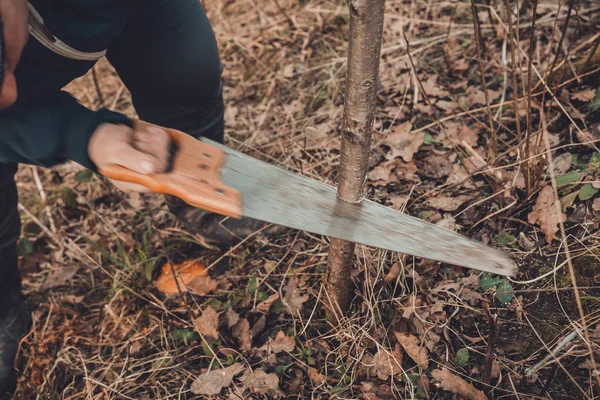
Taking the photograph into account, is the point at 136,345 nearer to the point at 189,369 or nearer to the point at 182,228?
the point at 189,369

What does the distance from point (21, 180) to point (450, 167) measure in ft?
8.81

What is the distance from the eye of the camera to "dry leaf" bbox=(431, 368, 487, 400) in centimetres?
154

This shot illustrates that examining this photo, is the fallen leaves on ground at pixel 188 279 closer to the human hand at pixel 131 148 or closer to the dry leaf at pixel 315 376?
the dry leaf at pixel 315 376

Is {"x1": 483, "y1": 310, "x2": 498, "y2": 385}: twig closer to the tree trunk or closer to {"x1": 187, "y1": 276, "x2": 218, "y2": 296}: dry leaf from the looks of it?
the tree trunk

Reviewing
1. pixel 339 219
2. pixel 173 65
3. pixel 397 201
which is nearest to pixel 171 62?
pixel 173 65

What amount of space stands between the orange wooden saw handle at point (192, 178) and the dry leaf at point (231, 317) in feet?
2.94

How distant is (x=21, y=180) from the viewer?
3188 millimetres

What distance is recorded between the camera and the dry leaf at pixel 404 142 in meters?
2.36

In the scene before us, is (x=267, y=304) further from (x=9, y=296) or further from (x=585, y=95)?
(x=585, y=95)

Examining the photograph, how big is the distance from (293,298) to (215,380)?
1.45 ft

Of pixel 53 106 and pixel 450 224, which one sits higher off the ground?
pixel 53 106

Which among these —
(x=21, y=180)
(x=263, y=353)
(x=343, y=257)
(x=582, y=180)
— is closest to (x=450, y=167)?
(x=582, y=180)

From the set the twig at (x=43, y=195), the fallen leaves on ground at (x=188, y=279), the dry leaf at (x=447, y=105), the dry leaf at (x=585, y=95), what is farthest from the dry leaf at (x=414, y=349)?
the twig at (x=43, y=195)

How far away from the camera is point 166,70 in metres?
1.77
